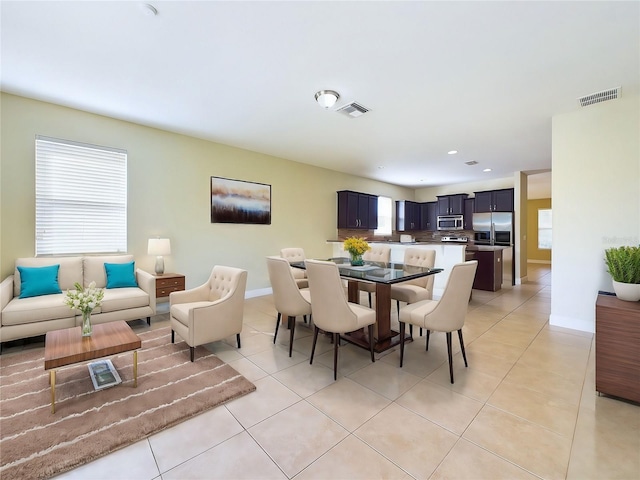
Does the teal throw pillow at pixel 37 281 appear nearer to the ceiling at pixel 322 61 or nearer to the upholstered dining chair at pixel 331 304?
the ceiling at pixel 322 61

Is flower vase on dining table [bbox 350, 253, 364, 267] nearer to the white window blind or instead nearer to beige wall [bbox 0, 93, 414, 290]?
beige wall [bbox 0, 93, 414, 290]

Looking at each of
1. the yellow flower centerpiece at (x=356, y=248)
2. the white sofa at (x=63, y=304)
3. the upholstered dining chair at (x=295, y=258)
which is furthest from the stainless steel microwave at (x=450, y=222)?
the white sofa at (x=63, y=304)

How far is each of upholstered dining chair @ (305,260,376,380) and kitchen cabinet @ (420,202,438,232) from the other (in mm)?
7424

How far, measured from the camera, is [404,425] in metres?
1.85

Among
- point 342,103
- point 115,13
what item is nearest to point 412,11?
point 342,103

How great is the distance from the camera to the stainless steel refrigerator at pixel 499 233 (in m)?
6.50

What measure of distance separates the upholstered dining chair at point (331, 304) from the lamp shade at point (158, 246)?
260 centimetres

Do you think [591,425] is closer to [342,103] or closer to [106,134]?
[342,103]

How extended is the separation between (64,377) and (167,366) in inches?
31.5

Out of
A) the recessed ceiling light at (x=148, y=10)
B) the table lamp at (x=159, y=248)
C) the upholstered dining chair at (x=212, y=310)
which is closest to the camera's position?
the recessed ceiling light at (x=148, y=10)

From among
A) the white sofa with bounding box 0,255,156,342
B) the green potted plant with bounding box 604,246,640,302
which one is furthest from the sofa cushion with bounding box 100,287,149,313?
the green potted plant with bounding box 604,246,640,302

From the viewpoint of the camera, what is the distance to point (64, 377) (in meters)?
2.43

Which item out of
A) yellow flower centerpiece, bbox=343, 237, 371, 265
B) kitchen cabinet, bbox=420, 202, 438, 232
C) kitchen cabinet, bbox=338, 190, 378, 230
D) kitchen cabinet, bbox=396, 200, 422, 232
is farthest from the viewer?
kitchen cabinet, bbox=420, 202, 438, 232

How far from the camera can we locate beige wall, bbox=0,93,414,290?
3.34 metres
